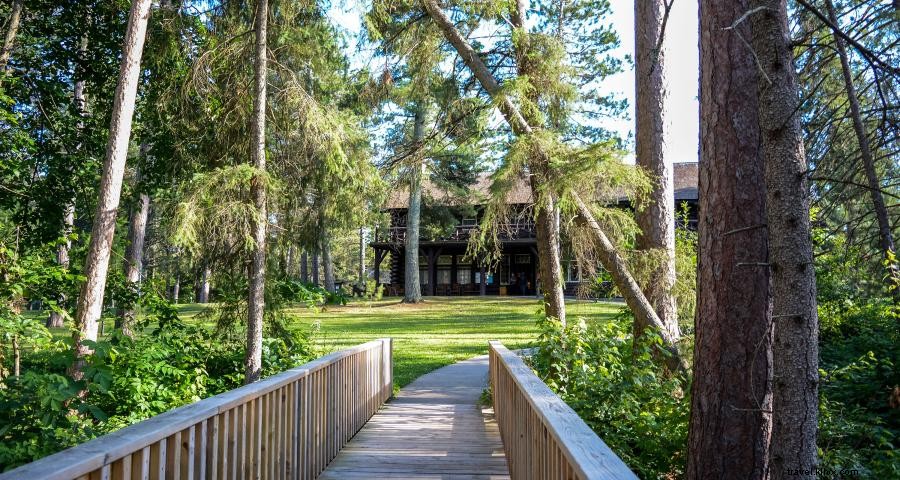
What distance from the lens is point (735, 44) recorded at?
384 cm

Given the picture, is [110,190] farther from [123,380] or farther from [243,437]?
[243,437]

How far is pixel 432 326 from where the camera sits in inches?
892

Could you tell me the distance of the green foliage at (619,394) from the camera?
4.82m

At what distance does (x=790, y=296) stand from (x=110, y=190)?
22.1ft

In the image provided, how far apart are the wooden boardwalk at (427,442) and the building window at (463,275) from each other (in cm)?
2983

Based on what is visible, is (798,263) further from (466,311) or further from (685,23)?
(466,311)

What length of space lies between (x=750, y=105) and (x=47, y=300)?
7.29 m

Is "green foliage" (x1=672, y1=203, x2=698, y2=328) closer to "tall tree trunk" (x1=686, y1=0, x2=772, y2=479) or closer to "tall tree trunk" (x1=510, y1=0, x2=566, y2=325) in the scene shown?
"tall tree trunk" (x1=510, y1=0, x2=566, y2=325)

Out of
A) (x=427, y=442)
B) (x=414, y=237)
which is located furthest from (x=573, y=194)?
(x=414, y=237)

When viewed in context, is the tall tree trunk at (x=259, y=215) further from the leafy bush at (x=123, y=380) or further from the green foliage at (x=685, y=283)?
the green foliage at (x=685, y=283)

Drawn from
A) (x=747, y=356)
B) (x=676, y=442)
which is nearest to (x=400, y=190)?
(x=676, y=442)

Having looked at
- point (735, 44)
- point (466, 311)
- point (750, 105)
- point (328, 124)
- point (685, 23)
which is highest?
point (685, 23)

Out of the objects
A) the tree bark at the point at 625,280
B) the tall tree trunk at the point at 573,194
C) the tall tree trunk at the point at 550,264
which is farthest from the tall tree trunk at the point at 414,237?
the tree bark at the point at 625,280

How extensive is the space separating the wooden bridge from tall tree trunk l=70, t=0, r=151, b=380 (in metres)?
3.03
